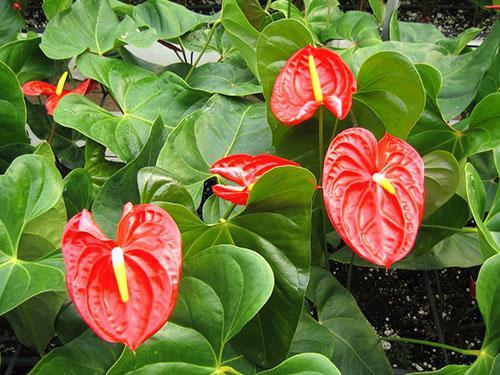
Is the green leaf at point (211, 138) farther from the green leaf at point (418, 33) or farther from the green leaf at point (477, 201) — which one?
the green leaf at point (418, 33)

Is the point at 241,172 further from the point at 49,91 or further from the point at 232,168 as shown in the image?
the point at 49,91

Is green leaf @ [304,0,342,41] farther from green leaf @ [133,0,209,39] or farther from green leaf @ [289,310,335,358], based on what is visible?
green leaf @ [289,310,335,358]

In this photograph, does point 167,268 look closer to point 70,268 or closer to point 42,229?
point 70,268

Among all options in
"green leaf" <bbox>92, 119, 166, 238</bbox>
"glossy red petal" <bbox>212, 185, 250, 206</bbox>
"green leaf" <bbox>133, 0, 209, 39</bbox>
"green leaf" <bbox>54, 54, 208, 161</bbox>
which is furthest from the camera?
"green leaf" <bbox>133, 0, 209, 39</bbox>

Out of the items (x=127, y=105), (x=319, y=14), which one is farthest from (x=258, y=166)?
(x=319, y=14)

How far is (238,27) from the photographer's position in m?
0.79

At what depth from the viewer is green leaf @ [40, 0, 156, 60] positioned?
0.88m

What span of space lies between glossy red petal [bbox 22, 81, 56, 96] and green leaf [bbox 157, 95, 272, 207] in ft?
0.79

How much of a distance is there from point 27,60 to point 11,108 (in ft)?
0.71

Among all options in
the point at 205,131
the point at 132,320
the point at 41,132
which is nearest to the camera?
the point at 132,320

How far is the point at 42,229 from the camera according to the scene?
0.65m

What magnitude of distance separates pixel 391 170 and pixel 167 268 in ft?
0.76

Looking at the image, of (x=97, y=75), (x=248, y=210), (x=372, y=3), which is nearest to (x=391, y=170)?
(x=248, y=210)

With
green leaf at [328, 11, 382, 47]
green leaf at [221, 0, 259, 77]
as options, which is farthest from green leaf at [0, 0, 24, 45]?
green leaf at [328, 11, 382, 47]
